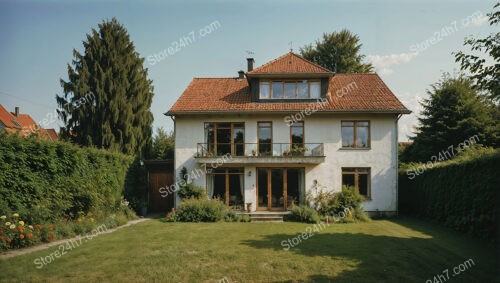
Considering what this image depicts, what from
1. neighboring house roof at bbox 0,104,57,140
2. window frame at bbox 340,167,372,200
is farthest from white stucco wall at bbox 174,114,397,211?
neighboring house roof at bbox 0,104,57,140

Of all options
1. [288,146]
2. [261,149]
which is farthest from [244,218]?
[288,146]

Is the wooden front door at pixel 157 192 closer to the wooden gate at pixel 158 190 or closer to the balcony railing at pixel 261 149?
the wooden gate at pixel 158 190

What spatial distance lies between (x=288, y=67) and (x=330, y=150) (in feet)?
18.5

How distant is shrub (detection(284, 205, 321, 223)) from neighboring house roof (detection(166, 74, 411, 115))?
215 inches

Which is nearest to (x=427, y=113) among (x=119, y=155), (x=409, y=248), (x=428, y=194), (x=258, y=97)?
(x=428, y=194)

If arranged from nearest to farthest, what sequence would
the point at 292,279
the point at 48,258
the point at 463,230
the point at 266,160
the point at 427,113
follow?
the point at 292,279
the point at 48,258
the point at 463,230
the point at 266,160
the point at 427,113

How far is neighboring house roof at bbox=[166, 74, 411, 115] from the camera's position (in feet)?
62.7

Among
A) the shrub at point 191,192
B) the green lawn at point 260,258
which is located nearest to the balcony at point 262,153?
the shrub at point 191,192

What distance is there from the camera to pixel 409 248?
10008 millimetres

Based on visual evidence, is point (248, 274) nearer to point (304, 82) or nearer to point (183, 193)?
point (183, 193)

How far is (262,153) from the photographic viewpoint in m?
19.4

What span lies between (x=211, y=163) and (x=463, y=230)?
39.9 ft

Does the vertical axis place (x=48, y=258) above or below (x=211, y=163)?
below

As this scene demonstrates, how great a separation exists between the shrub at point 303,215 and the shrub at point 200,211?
11.5 ft
